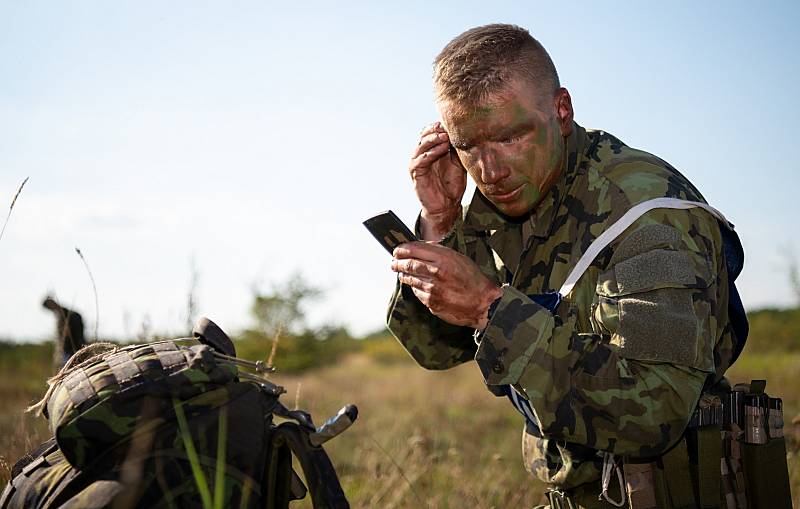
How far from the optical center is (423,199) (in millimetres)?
3092

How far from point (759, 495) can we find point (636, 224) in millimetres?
1044

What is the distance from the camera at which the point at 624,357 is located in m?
2.16

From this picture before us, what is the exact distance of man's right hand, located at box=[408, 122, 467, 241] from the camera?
A: 3025mm

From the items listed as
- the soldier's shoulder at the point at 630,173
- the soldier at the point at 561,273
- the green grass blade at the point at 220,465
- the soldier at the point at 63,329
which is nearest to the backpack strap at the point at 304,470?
the green grass blade at the point at 220,465

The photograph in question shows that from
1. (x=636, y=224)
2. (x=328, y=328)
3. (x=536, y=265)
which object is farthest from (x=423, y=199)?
(x=328, y=328)

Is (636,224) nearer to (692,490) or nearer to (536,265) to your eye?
(536,265)

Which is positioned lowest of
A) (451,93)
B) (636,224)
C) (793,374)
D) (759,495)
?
(793,374)

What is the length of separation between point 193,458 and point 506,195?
4.77ft

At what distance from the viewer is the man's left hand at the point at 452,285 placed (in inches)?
89.2

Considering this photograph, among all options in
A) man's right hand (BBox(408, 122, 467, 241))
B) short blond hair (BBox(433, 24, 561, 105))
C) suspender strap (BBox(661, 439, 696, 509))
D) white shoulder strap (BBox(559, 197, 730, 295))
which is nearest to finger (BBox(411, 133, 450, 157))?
man's right hand (BBox(408, 122, 467, 241))

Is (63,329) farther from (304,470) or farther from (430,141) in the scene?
(304,470)

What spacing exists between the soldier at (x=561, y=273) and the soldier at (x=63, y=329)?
1.32 metres

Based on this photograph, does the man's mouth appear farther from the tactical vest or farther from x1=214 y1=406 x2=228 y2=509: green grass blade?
x1=214 y1=406 x2=228 y2=509: green grass blade

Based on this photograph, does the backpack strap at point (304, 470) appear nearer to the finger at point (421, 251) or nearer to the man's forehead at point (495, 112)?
the finger at point (421, 251)
